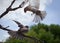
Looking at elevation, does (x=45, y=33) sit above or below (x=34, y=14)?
below

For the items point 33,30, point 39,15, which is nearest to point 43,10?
point 39,15

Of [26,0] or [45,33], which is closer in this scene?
[26,0]

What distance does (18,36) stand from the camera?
0.37m

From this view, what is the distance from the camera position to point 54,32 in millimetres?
9570

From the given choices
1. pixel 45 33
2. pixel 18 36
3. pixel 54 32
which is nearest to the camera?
pixel 18 36

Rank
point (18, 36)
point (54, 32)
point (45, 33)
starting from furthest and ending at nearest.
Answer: point (54, 32) → point (45, 33) → point (18, 36)

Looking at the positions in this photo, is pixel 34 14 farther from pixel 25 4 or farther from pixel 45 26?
pixel 45 26

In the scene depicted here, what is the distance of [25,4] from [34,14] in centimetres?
2

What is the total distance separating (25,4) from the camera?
379mm

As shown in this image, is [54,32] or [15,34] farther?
[54,32]

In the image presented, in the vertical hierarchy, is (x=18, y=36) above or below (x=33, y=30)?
above

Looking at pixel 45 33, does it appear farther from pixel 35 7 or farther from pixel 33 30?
pixel 35 7

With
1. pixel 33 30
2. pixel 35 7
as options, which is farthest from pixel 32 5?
pixel 33 30

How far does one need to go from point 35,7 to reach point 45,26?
955 cm
